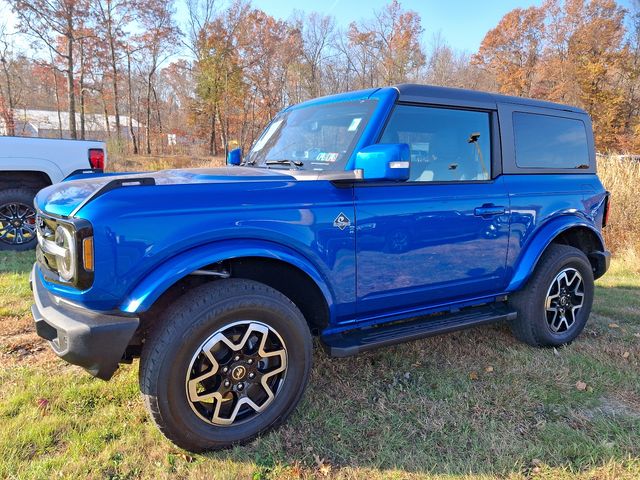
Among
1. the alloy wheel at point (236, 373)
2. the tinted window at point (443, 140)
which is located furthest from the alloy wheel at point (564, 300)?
the alloy wheel at point (236, 373)

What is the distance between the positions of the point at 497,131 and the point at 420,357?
1.84m

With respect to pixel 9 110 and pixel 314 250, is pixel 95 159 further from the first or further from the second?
pixel 9 110

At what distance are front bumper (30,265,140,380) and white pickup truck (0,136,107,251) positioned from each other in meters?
4.70

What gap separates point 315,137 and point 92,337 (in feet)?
6.43

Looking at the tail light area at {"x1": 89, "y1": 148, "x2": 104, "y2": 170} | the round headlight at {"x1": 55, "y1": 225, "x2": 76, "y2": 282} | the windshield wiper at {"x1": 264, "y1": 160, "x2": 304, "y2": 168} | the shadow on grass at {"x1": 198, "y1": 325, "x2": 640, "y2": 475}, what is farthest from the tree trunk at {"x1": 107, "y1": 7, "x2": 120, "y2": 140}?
the shadow on grass at {"x1": 198, "y1": 325, "x2": 640, "y2": 475}

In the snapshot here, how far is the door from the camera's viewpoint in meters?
2.79

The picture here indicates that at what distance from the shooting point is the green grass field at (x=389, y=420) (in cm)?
233

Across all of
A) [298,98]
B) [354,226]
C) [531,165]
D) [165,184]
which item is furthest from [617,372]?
[298,98]

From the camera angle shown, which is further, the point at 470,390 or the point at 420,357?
the point at 420,357

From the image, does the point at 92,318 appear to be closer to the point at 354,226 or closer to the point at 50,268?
the point at 50,268

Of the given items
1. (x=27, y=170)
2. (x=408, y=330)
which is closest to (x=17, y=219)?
(x=27, y=170)

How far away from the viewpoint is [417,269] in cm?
298

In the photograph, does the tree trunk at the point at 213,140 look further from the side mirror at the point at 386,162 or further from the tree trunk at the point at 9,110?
the side mirror at the point at 386,162

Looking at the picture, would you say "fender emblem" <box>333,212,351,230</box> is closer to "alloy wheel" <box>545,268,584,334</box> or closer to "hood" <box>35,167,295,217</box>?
"hood" <box>35,167,295,217</box>
